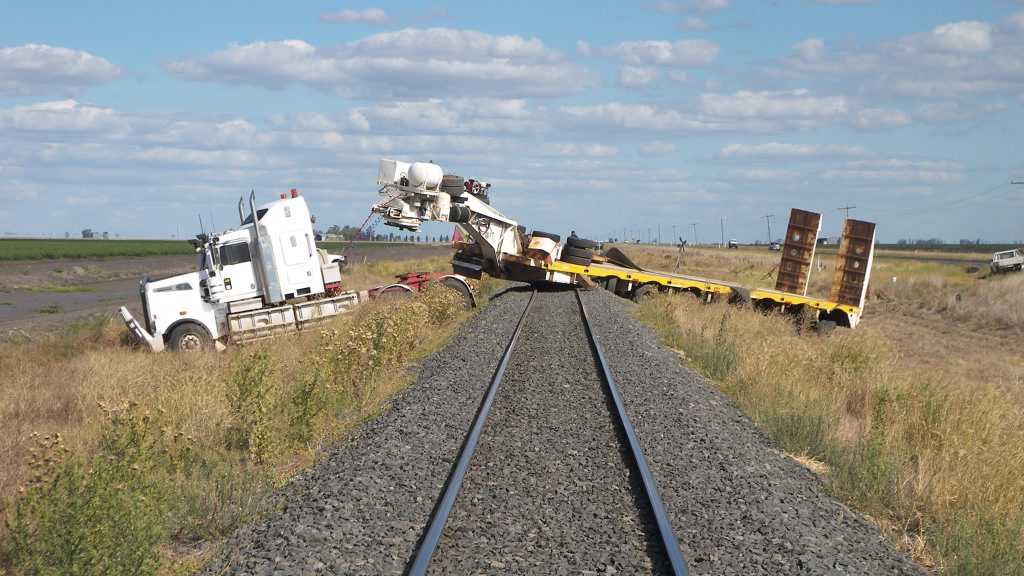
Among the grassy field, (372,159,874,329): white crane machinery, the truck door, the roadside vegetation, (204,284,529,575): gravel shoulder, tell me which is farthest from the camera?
(372,159,874,329): white crane machinery

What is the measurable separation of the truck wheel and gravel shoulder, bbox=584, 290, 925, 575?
12339 millimetres

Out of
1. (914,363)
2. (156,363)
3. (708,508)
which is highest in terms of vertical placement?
(708,508)

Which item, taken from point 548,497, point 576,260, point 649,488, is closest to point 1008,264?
point 576,260

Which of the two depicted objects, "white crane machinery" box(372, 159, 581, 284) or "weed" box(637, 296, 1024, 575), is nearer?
"weed" box(637, 296, 1024, 575)

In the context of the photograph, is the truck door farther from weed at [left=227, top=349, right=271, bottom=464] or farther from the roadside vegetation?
weed at [left=227, top=349, right=271, bottom=464]

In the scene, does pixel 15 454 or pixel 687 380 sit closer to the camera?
pixel 15 454

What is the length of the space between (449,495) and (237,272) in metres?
16.3

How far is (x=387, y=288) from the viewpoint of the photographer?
27016mm

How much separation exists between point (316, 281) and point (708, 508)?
17.3 metres

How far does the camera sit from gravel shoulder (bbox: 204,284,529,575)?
673 cm

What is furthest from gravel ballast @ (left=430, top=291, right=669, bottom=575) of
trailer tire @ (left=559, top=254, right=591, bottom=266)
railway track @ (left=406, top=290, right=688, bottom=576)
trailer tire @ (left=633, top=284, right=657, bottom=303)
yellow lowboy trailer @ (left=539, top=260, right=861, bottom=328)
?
trailer tire @ (left=559, top=254, right=591, bottom=266)

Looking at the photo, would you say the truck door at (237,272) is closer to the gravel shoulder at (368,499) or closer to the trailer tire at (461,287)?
the trailer tire at (461,287)

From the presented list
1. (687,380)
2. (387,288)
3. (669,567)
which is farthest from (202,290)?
(669,567)

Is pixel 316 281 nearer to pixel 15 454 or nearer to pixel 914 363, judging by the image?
pixel 15 454
